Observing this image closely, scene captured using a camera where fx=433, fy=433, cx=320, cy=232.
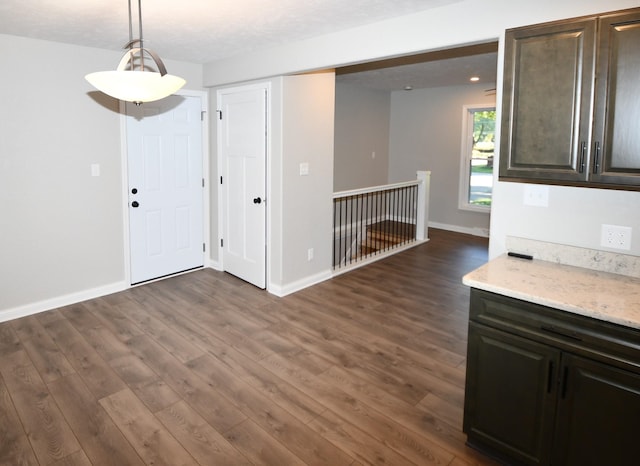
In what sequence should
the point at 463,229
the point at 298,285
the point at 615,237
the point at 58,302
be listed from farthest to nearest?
the point at 463,229 < the point at 298,285 < the point at 58,302 < the point at 615,237

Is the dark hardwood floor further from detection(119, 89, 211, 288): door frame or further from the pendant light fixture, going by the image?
the pendant light fixture

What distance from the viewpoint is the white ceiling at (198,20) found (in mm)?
2838

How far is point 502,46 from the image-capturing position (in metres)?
2.48

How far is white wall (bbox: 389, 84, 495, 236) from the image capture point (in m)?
7.55

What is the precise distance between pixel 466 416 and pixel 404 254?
4096mm

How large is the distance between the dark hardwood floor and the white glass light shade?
6.09 feet

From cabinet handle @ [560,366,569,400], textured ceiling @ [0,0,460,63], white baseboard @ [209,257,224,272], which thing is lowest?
white baseboard @ [209,257,224,272]

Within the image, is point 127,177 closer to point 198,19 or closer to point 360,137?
point 198,19

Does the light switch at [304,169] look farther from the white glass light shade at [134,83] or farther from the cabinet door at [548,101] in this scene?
the cabinet door at [548,101]

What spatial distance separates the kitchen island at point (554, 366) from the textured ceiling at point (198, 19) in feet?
6.10

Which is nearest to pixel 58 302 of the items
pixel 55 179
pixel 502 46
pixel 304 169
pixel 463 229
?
pixel 55 179

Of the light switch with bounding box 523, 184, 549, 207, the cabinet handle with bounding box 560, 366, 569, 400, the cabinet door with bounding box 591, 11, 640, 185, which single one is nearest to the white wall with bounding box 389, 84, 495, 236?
the light switch with bounding box 523, 184, 549, 207

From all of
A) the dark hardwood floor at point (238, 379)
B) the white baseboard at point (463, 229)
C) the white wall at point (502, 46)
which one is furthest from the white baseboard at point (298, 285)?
the white baseboard at point (463, 229)

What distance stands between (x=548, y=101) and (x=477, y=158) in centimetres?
562
